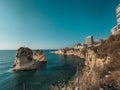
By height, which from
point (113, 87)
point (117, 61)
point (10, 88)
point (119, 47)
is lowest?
point (10, 88)

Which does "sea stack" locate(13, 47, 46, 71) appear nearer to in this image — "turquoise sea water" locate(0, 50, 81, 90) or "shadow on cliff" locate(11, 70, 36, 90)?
"turquoise sea water" locate(0, 50, 81, 90)

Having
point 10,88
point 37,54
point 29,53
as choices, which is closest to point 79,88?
point 10,88

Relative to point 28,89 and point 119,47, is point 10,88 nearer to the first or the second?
point 28,89

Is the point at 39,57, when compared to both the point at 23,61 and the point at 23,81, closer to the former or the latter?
the point at 23,61

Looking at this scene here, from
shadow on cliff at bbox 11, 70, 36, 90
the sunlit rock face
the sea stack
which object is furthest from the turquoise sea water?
the sunlit rock face

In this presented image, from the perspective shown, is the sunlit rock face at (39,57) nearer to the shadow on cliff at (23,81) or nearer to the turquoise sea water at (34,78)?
the turquoise sea water at (34,78)

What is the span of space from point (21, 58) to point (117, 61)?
4861cm

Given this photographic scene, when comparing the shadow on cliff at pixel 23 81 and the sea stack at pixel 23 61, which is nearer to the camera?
the shadow on cliff at pixel 23 81

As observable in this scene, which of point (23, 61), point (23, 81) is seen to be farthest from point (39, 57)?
point (23, 81)

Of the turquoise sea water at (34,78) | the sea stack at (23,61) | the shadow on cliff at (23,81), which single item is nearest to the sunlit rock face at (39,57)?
the sea stack at (23,61)

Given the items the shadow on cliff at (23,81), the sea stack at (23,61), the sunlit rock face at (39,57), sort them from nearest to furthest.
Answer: the shadow on cliff at (23,81)
the sea stack at (23,61)
the sunlit rock face at (39,57)

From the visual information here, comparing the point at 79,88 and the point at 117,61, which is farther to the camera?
the point at 117,61

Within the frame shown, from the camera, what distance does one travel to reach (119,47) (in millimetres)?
26359

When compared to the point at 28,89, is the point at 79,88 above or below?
above
